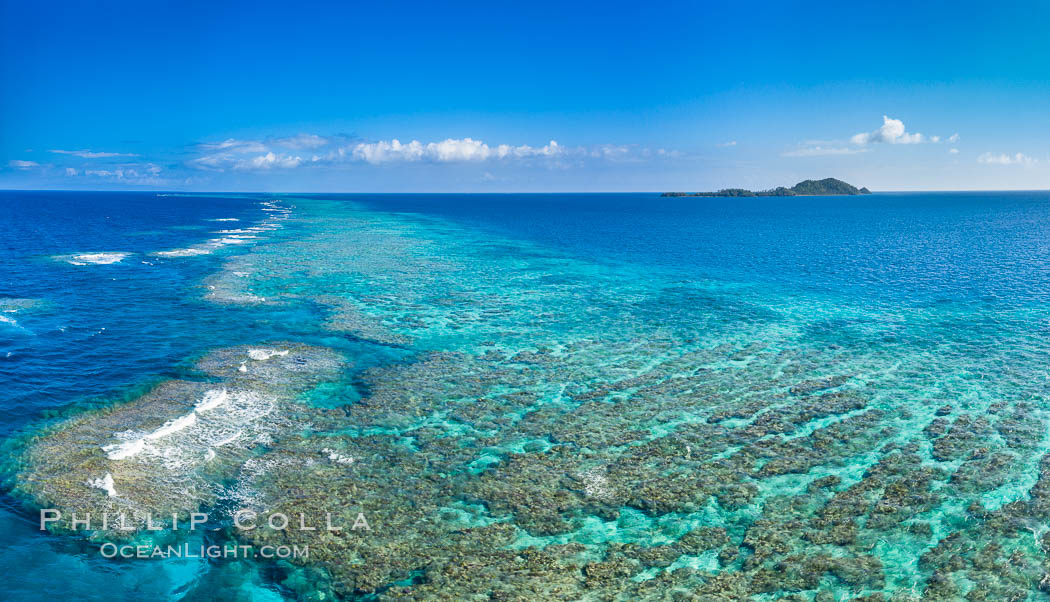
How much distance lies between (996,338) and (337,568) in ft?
167

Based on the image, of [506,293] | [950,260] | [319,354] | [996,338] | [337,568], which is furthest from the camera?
[950,260]

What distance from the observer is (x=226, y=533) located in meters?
21.9

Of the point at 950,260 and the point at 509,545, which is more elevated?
the point at 950,260

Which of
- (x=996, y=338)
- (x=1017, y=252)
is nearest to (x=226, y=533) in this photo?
(x=996, y=338)

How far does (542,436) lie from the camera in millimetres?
30078

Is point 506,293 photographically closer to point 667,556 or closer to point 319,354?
point 319,354

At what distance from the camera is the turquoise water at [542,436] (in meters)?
20.2

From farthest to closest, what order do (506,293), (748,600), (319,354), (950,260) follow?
(950,260)
(506,293)
(319,354)
(748,600)

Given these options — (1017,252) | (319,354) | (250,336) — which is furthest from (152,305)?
(1017,252)

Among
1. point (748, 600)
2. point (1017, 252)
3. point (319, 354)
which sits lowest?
point (748, 600)

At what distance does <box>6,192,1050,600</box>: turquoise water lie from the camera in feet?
66.3

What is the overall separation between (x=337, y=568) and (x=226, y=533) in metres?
5.11

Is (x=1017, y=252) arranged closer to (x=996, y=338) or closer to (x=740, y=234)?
(x=740, y=234)

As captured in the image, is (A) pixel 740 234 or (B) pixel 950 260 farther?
(A) pixel 740 234
